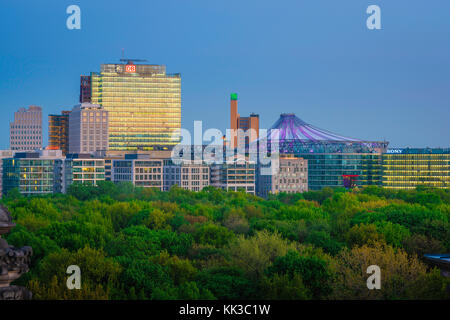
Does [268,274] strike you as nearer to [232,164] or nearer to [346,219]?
[346,219]

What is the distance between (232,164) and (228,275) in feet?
333

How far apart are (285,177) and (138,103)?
52.8 meters

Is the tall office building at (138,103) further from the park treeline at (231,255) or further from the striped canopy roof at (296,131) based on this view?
the park treeline at (231,255)

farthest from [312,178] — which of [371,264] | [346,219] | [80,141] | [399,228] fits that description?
[371,264]

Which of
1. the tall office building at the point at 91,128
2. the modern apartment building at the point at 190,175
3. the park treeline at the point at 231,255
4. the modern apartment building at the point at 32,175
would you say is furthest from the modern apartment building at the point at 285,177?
the park treeline at the point at 231,255

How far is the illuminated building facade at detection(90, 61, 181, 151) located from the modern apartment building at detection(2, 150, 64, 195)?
48.9 metres

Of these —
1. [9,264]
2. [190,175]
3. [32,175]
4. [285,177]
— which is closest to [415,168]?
[285,177]

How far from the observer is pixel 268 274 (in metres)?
33.5

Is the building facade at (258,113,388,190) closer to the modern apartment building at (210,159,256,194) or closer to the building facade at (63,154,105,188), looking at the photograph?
the modern apartment building at (210,159,256,194)

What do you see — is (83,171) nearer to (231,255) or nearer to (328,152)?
(328,152)

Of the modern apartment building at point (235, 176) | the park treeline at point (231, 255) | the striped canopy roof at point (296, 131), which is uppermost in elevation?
the striped canopy roof at point (296, 131)

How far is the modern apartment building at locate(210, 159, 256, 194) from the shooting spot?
134 meters

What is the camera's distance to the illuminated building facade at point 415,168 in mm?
151375

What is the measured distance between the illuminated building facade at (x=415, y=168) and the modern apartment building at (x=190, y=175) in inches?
1555
